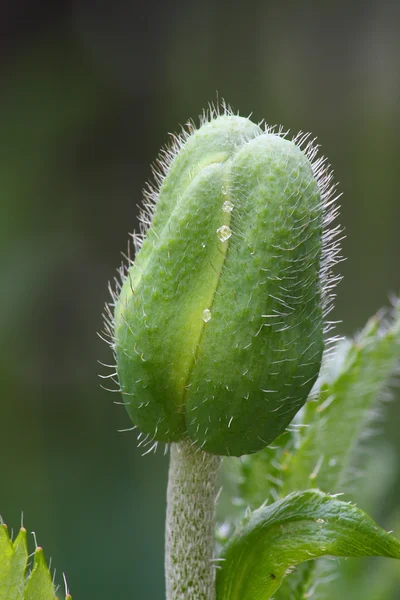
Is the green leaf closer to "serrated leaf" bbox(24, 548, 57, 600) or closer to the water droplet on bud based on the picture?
"serrated leaf" bbox(24, 548, 57, 600)

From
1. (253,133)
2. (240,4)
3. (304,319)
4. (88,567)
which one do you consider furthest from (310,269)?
(240,4)

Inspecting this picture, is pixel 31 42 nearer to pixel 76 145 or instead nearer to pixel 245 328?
pixel 76 145

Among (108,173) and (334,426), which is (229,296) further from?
(108,173)

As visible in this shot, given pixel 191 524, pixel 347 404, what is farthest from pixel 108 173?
pixel 191 524

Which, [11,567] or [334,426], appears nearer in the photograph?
[11,567]

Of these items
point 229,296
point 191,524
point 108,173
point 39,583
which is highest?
point 108,173

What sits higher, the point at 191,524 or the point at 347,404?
the point at 347,404

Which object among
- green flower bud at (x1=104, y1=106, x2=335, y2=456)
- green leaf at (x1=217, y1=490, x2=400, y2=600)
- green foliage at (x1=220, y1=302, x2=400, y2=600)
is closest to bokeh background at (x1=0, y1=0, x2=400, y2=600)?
green foliage at (x1=220, y1=302, x2=400, y2=600)
